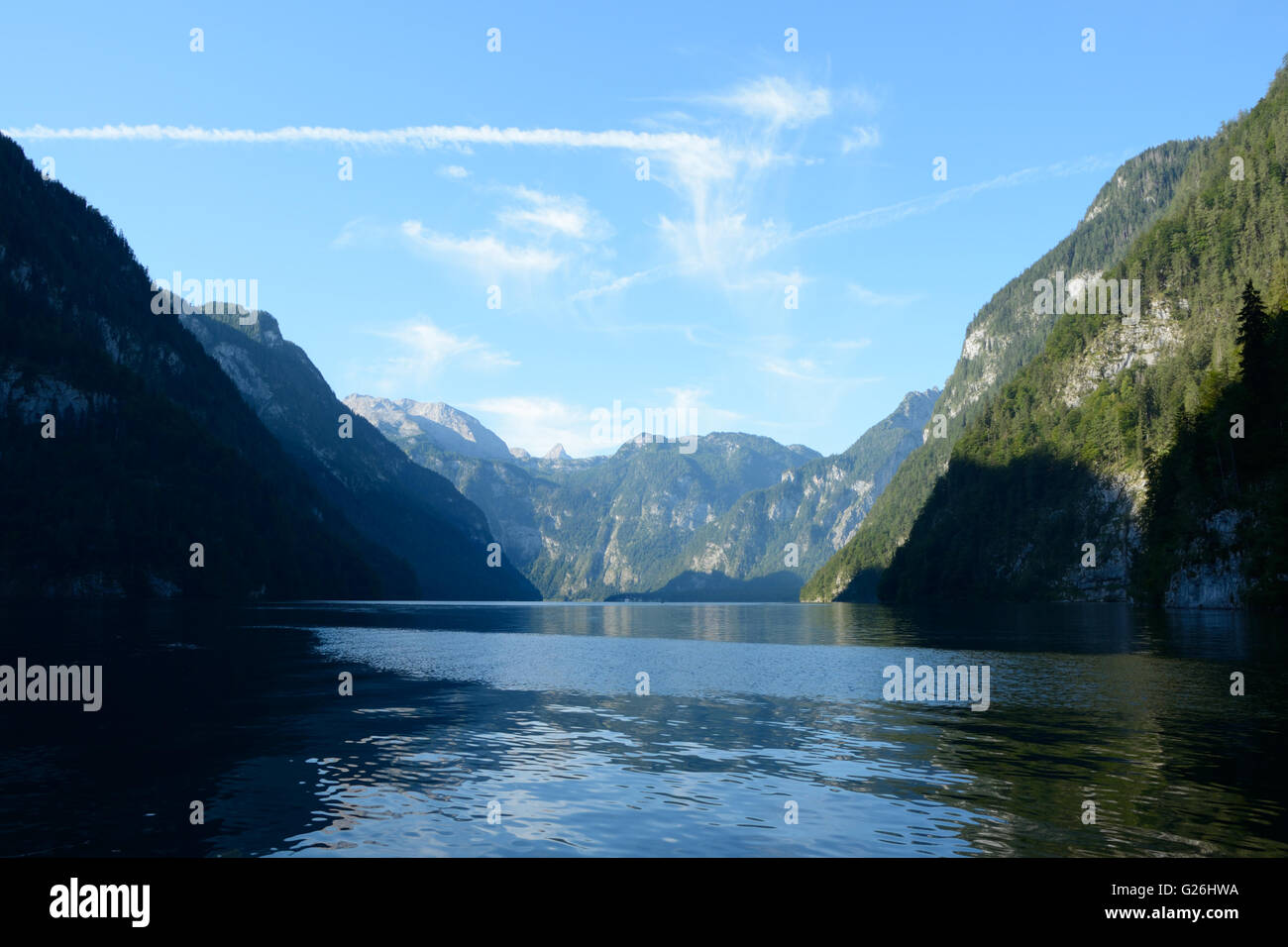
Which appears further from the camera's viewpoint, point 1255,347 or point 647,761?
point 1255,347

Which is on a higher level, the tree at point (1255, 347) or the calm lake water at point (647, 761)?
the tree at point (1255, 347)

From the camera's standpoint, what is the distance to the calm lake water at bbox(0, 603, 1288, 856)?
23.7 m

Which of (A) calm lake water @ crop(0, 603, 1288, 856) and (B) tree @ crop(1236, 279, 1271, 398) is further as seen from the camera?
(B) tree @ crop(1236, 279, 1271, 398)

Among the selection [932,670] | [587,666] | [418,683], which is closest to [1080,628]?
[932,670]

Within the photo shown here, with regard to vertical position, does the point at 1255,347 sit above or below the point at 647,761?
above

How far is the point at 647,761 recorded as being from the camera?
3506 cm

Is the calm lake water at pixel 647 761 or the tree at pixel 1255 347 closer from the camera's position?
the calm lake water at pixel 647 761

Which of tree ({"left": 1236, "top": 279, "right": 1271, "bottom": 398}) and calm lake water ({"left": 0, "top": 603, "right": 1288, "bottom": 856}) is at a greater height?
tree ({"left": 1236, "top": 279, "right": 1271, "bottom": 398})

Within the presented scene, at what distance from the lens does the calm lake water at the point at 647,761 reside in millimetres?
23734
